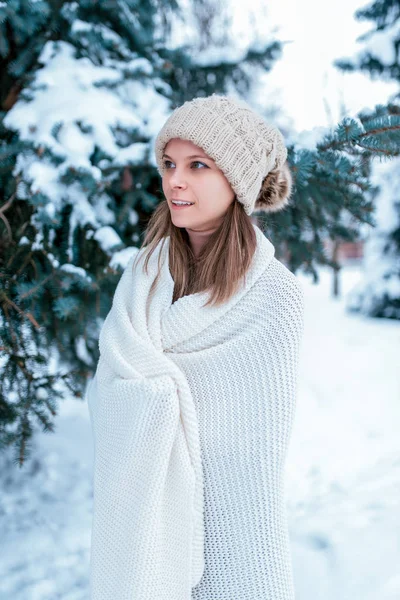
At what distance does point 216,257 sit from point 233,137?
1.03 ft

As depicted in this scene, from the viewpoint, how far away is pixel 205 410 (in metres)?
1.24

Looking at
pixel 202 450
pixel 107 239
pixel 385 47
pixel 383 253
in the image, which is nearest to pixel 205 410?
pixel 202 450

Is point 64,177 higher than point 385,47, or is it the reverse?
point 385,47

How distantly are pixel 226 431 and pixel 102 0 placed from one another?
2110 mm

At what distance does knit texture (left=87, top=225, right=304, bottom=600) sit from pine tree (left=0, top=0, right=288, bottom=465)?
2.17 feet

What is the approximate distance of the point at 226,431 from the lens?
124 cm

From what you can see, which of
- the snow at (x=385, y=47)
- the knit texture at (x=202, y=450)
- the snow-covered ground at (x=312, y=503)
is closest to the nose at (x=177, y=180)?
the knit texture at (x=202, y=450)

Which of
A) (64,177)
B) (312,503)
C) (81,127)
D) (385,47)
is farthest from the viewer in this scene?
(385,47)

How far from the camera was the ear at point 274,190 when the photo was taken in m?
1.48

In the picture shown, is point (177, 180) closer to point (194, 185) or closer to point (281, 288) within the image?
point (194, 185)

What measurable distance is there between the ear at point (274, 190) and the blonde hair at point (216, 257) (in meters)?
0.14

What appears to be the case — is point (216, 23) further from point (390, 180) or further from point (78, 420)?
point (78, 420)

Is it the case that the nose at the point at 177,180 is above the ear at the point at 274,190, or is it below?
below

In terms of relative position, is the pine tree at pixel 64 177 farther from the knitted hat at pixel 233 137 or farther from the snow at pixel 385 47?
the snow at pixel 385 47
